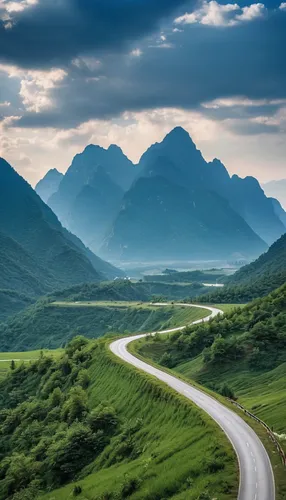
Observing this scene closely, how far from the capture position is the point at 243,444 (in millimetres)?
39594

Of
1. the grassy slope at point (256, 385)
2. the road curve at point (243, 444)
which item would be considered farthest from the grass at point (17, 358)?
the road curve at point (243, 444)

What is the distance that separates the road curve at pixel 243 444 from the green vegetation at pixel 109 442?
0.83 meters

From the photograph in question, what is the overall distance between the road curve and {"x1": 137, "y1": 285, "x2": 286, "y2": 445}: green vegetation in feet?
7.69

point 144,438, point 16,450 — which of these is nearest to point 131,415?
point 144,438

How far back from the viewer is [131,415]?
56.0 m

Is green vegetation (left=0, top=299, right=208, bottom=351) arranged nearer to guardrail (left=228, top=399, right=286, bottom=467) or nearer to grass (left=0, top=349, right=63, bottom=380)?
grass (left=0, top=349, right=63, bottom=380)

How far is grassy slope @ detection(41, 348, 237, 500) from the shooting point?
1406 inches

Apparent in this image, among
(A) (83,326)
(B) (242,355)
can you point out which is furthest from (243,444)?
(A) (83,326)

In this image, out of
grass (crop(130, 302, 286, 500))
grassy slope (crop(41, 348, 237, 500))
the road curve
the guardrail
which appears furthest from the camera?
grass (crop(130, 302, 286, 500))

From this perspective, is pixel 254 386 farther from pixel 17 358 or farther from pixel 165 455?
pixel 17 358

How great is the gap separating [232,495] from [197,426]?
12183 mm

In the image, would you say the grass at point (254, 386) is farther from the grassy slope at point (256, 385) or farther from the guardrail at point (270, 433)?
the guardrail at point (270, 433)

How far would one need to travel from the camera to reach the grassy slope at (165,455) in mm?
35719

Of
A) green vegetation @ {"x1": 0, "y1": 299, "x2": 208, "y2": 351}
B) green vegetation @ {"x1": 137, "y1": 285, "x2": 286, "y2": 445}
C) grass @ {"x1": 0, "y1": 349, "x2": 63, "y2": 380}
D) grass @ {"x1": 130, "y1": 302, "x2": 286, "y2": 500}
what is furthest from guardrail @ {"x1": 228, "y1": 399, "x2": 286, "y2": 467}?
green vegetation @ {"x1": 0, "y1": 299, "x2": 208, "y2": 351}
